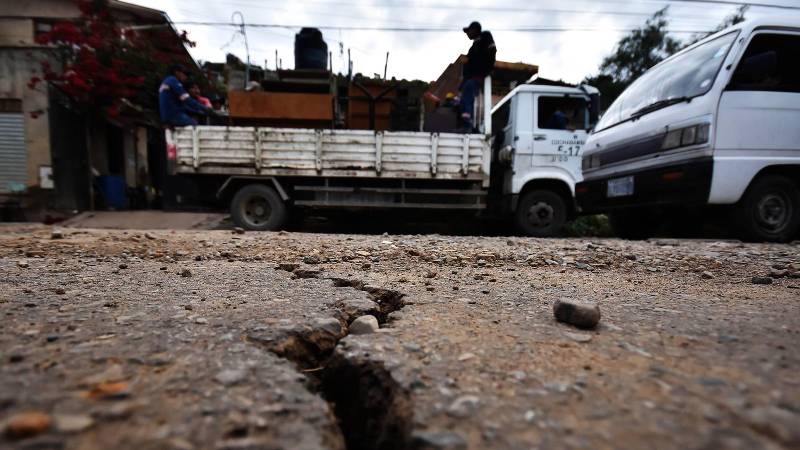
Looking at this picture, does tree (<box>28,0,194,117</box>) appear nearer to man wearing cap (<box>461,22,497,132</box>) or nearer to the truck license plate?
man wearing cap (<box>461,22,497,132</box>)

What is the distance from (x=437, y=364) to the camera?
3.04 ft

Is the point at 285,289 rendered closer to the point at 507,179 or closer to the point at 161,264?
the point at 161,264

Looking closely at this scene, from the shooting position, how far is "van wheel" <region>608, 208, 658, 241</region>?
461 cm

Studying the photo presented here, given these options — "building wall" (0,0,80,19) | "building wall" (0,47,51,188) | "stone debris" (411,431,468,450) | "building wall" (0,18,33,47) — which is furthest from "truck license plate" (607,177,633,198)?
"building wall" (0,18,33,47)

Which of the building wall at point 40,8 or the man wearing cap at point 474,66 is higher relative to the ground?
the building wall at point 40,8

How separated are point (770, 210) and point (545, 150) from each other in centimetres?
269

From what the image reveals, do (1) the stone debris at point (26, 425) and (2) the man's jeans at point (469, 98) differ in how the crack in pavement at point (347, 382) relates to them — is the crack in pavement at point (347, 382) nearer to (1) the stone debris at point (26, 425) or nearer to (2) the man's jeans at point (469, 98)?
(1) the stone debris at point (26, 425)

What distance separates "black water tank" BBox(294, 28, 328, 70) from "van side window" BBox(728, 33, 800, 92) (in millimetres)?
7008

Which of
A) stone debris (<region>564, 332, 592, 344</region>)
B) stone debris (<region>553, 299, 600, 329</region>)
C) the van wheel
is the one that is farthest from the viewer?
the van wheel

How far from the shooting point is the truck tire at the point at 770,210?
3.46 meters

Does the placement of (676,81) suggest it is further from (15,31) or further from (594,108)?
(15,31)

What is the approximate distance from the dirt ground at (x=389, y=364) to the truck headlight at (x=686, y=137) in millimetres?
1787

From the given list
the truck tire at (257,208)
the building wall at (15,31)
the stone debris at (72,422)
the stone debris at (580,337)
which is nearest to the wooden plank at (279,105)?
the truck tire at (257,208)

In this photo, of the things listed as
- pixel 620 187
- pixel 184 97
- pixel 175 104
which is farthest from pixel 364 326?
pixel 175 104
